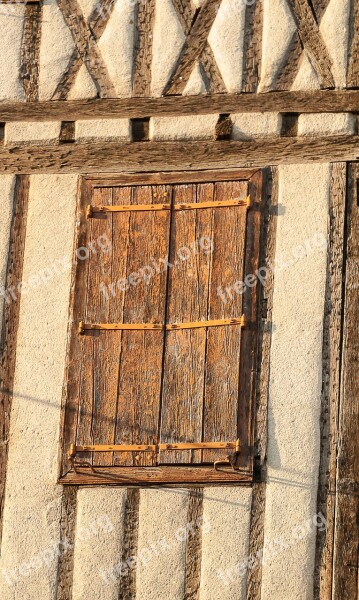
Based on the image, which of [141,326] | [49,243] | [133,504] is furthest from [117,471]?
[49,243]

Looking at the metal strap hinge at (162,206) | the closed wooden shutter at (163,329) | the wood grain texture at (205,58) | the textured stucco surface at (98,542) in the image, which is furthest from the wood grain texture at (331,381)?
the textured stucco surface at (98,542)

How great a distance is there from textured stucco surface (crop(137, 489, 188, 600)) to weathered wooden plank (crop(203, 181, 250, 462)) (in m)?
0.32

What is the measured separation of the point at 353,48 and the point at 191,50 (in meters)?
0.98

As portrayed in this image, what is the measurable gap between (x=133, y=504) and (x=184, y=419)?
550 millimetres

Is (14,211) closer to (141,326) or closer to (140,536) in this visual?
(141,326)

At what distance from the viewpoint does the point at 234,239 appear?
33.0 feet

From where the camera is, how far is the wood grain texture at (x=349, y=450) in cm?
938

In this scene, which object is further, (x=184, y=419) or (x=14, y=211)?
(x=14, y=211)

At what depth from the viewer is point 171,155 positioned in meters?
10.4

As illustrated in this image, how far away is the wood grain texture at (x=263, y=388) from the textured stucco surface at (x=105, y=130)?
3.10ft

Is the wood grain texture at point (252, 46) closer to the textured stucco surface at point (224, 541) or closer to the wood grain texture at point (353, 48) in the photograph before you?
the wood grain texture at point (353, 48)

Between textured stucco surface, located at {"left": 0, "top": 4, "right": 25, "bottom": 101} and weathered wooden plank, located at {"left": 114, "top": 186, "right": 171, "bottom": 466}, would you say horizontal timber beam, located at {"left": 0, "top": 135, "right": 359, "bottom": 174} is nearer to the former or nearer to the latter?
weathered wooden plank, located at {"left": 114, "top": 186, "right": 171, "bottom": 466}

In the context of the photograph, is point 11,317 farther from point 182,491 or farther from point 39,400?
point 182,491

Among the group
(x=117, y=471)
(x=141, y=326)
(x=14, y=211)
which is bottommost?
(x=117, y=471)
